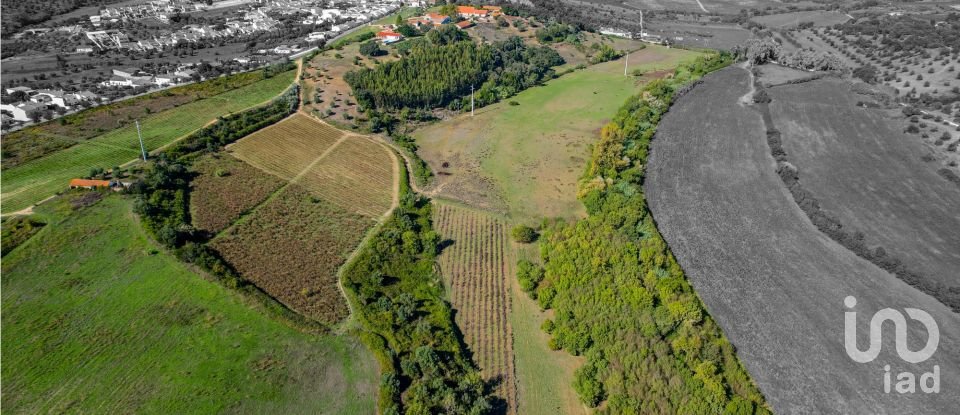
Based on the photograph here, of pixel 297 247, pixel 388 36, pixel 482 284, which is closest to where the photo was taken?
pixel 482 284

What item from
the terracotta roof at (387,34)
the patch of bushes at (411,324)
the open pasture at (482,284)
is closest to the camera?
the patch of bushes at (411,324)

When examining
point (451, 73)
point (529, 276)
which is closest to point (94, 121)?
point (451, 73)

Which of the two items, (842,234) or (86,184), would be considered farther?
(86,184)

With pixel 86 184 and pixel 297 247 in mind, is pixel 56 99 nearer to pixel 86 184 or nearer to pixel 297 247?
pixel 86 184

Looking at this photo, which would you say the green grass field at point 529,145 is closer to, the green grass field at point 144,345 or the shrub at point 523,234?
the shrub at point 523,234

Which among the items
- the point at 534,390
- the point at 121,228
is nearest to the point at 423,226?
the point at 534,390

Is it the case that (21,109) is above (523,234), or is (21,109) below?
above

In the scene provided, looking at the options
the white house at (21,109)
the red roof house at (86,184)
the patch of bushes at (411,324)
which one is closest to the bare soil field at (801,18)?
the patch of bushes at (411,324)
